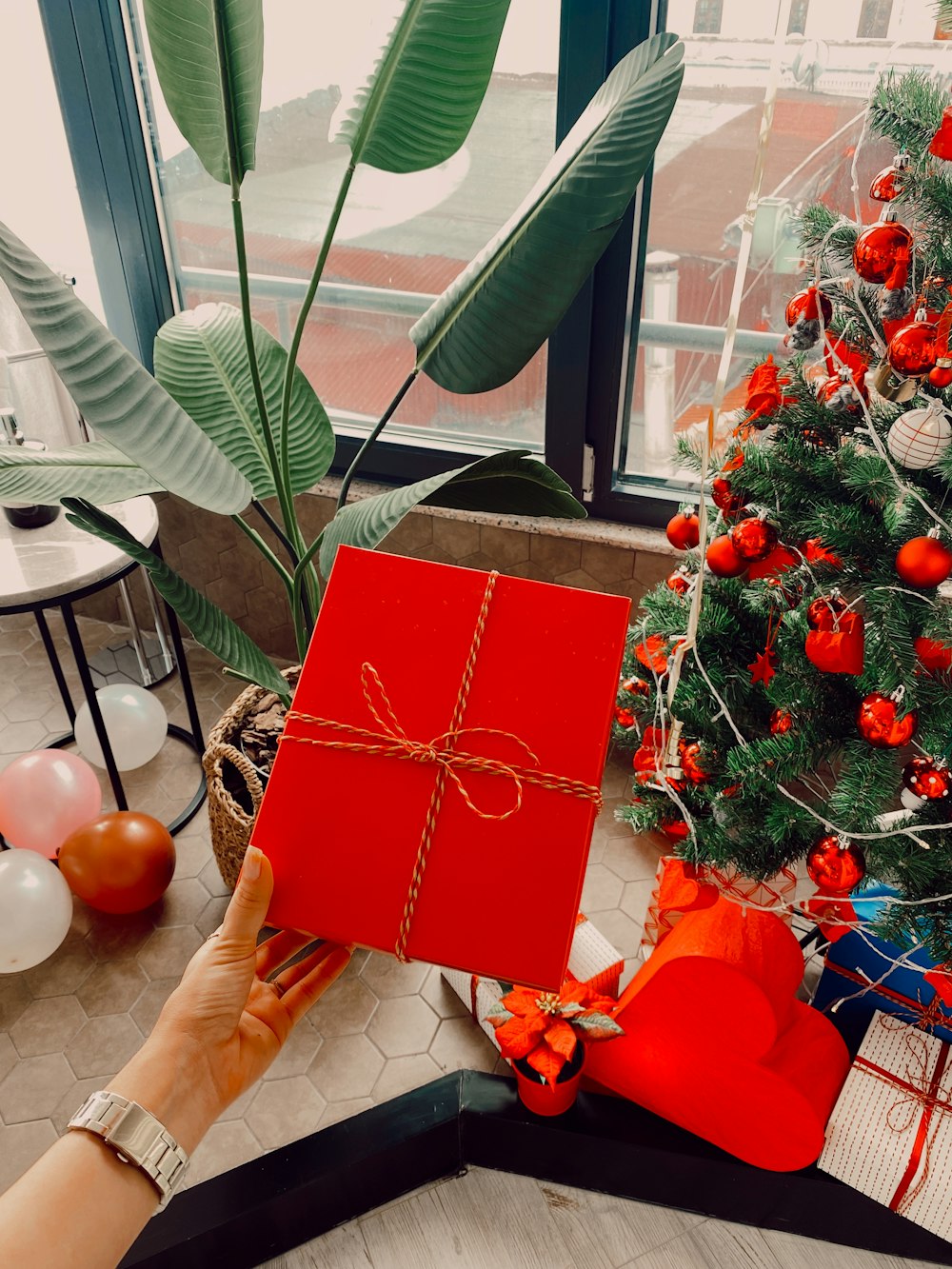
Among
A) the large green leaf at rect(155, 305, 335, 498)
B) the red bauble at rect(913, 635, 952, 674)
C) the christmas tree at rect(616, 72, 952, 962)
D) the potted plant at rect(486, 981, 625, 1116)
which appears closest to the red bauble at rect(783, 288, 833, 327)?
the christmas tree at rect(616, 72, 952, 962)

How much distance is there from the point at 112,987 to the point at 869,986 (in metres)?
1.13

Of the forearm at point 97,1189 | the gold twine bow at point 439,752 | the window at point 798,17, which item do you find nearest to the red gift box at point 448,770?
the gold twine bow at point 439,752

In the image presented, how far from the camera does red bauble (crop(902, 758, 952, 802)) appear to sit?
91 cm

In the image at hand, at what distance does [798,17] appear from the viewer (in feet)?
4.31

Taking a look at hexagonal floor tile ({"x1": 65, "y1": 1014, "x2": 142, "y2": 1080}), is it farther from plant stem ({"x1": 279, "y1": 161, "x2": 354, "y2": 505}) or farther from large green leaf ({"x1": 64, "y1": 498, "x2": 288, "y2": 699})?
plant stem ({"x1": 279, "y1": 161, "x2": 354, "y2": 505})

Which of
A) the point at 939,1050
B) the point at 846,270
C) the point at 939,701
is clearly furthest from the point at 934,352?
the point at 939,1050

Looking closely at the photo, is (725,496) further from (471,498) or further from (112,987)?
(112,987)

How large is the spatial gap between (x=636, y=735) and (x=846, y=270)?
625 millimetres

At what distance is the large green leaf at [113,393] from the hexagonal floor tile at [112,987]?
0.90 metres

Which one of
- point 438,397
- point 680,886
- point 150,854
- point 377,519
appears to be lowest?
point 150,854

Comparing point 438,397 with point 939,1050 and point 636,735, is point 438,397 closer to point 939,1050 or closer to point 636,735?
point 636,735

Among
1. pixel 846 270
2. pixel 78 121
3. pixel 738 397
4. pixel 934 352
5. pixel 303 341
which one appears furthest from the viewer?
pixel 303 341

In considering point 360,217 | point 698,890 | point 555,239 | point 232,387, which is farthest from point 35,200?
point 698,890

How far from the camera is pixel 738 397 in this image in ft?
4.79
